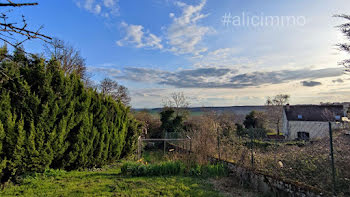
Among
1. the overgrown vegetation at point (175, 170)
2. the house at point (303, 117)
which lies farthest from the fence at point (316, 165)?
the house at point (303, 117)

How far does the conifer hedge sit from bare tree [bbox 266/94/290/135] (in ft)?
92.7

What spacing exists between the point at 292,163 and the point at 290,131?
75.0ft

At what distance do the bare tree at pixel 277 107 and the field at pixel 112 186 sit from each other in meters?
27.5

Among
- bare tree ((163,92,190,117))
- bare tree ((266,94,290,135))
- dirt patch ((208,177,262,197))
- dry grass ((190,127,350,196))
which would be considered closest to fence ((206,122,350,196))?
dry grass ((190,127,350,196))

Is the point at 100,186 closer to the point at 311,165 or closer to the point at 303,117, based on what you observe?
the point at 311,165

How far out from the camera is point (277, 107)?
98.6 feet

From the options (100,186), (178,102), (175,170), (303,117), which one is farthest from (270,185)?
(303,117)

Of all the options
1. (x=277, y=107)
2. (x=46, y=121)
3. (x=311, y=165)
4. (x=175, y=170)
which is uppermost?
(x=277, y=107)

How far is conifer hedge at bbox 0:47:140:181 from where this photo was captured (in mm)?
5309

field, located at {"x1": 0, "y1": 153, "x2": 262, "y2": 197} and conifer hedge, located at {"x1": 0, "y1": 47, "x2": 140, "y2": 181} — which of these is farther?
conifer hedge, located at {"x1": 0, "y1": 47, "x2": 140, "y2": 181}

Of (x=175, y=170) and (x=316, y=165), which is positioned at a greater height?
(x=316, y=165)

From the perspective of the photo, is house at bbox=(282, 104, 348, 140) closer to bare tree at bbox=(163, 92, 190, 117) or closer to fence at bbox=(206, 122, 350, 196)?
bare tree at bbox=(163, 92, 190, 117)

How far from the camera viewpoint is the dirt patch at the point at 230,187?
471 cm

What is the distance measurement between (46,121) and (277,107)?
1257 inches
